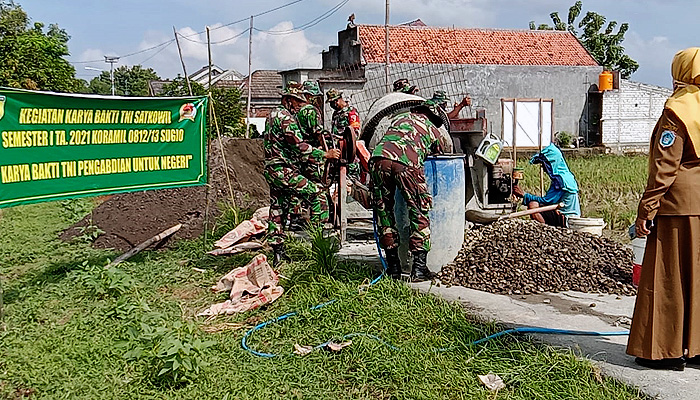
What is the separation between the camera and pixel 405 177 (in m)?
5.97

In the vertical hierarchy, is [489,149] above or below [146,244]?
above

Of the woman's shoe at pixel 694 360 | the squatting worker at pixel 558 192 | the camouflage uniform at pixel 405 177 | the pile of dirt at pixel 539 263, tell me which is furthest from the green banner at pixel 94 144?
the woman's shoe at pixel 694 360

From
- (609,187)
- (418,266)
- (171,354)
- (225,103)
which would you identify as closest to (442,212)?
(418,266)

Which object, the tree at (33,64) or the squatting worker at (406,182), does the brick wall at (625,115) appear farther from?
the squatting worker at (406,182)

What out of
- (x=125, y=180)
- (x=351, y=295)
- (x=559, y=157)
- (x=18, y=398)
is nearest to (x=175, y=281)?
(x=125, y=180)

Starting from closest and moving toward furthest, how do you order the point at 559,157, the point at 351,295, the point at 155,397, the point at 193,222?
1. the point at 155,397
2. the point at 351,295
3. the point at 559,157
4. the point at 193,222

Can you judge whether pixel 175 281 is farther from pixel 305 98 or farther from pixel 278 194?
pixel 305 98

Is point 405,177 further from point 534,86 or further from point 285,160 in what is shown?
point 534,86

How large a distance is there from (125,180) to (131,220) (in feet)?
8.74

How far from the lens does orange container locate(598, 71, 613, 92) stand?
29781 millimetres

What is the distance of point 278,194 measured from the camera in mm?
7469

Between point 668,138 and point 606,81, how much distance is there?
91.9 feet

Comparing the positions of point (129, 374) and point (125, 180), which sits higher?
point (125, 180)

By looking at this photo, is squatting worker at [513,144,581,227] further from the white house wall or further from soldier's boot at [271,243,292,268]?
the white house wall
